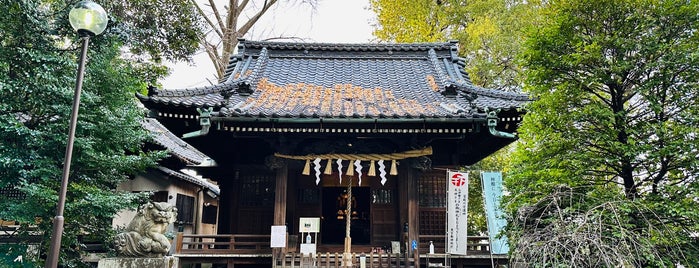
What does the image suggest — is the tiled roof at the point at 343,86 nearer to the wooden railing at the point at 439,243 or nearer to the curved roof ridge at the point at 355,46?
the curved roof ridge at the point at 355,46

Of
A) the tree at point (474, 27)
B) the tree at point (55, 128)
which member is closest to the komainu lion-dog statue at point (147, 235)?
the tree at point (55, 128)

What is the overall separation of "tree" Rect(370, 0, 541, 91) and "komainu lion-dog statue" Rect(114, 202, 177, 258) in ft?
38.4

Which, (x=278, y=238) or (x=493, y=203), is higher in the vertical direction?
(x=493, y=203)

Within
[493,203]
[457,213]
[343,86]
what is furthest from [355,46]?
[493,203]

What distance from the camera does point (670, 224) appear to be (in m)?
4.73

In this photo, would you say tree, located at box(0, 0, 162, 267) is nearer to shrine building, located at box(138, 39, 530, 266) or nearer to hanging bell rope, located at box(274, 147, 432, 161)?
shrine building, located at box(138, 39, 530, 266)

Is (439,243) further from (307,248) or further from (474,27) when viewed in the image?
(474,27)

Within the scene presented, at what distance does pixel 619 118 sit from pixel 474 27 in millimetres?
10580

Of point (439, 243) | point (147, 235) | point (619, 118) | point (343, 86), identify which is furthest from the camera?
point (343, 86)

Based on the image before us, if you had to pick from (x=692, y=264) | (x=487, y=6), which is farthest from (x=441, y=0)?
(x=692, y=264)

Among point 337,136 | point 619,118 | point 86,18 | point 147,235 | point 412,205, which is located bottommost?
point 147,235

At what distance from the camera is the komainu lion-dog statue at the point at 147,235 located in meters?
5.97

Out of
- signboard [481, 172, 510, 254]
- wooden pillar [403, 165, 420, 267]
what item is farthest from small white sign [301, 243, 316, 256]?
signboard [481, 172, 510, 254]

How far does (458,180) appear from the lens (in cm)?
836
